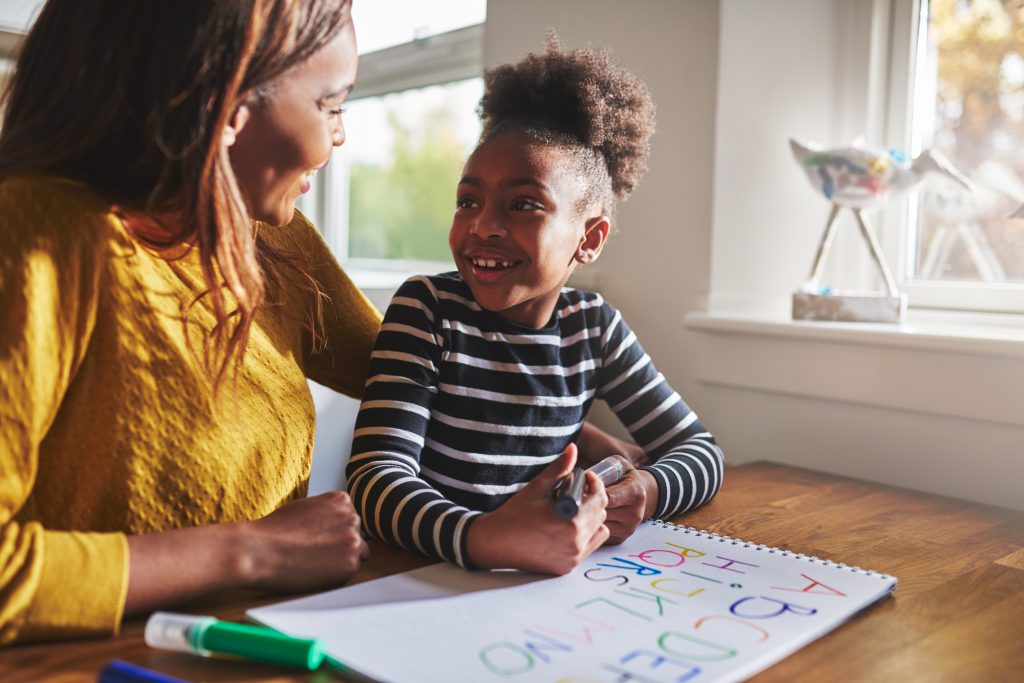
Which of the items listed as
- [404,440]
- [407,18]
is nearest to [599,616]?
[404,440]

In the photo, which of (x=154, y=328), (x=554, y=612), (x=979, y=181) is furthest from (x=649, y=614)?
(x=979, y=181)

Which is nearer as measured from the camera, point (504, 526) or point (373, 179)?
point (504, 526)

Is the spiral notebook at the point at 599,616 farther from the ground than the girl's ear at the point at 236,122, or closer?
closer

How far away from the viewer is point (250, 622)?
2.06 ft

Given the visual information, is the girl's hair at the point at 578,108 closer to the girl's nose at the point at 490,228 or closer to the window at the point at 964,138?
A: the girl's nose at the point at 490,228

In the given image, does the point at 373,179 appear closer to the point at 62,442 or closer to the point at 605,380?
the point at 605,380

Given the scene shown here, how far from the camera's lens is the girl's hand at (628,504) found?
83cm

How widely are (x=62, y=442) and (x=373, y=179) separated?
1.81 m

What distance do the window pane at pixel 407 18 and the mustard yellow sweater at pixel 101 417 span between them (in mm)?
1320

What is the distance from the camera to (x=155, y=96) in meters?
0.66

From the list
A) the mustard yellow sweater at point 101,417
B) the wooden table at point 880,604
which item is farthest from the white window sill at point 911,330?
the mustard yellow sweater at point 101,417

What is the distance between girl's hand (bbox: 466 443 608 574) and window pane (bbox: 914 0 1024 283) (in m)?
0.98

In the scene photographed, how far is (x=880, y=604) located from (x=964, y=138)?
100 cm

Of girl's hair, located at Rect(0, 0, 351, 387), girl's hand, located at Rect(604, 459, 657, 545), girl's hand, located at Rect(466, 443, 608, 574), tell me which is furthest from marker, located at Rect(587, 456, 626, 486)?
girl's hair, located at Rect(0, 0, 351, 387)
